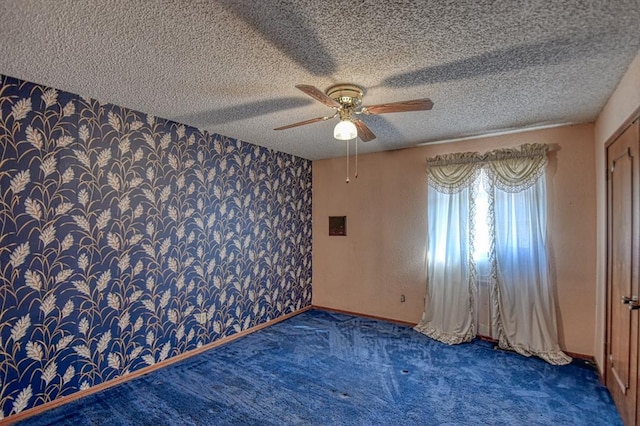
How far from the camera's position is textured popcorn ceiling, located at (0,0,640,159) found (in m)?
1.56

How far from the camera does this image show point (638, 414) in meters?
1.99

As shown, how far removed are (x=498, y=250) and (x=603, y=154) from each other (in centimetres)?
131

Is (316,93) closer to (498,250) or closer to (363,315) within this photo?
(498,250)

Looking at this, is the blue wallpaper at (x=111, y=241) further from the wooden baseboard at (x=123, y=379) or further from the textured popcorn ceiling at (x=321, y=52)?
the textured popcorn ceiling at (x=321, y=52)

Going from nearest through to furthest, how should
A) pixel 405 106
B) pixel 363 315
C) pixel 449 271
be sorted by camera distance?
pixel 405 106
pixel 449 271
pixel 363 315

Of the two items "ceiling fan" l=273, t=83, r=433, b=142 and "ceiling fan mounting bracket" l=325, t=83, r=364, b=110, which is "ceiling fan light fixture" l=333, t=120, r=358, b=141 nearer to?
"ceiling fan" l=273, t=83, r=433, b=142

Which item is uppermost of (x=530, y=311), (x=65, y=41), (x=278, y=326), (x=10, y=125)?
(x=65, y=41)

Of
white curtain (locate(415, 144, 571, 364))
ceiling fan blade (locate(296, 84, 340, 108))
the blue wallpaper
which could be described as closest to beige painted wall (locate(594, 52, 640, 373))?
white curtain (locate(415, 144, 571, 364))

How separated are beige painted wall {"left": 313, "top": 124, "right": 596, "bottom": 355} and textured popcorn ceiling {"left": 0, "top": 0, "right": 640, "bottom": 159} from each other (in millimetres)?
672

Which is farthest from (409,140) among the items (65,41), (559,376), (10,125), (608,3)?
(10,125)

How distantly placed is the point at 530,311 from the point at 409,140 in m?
2.30

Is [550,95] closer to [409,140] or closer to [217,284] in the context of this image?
[409,140]

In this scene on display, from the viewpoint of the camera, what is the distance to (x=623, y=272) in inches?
92.7

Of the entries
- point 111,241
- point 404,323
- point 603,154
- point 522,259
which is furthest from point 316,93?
point 404,323
